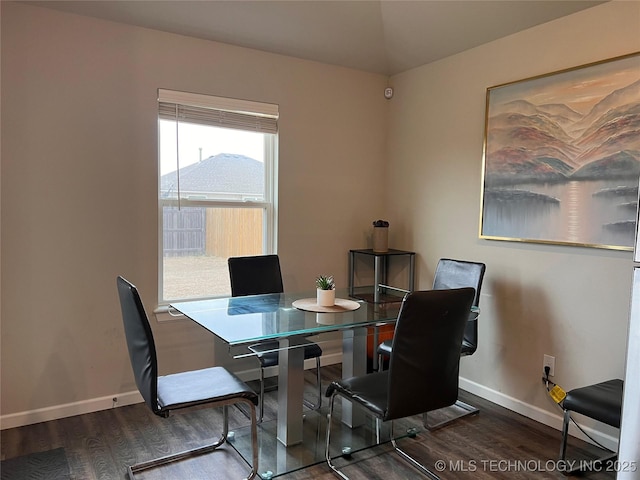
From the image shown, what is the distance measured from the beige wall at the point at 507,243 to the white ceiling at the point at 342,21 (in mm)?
128

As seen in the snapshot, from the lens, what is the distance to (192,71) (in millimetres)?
3203

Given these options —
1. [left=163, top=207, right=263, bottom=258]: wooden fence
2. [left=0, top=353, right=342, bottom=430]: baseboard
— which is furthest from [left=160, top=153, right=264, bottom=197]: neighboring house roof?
[left=0, top=353, right=342, bottom=430]: baseboard

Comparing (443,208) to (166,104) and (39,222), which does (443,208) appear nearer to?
(166,104)

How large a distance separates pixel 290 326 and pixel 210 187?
60.2 inches

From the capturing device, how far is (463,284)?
3.16 meters

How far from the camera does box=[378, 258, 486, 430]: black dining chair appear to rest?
299cm

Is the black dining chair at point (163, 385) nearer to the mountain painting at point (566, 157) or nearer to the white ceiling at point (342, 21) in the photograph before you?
the white ceiling at point (342, 21)

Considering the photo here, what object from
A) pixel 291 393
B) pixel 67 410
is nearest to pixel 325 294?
pixel 291 393

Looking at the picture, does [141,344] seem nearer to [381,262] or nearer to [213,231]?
[213,231]

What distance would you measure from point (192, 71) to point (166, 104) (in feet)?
0.95

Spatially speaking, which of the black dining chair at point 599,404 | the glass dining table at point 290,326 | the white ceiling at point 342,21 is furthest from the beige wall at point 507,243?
the glass dining table at point 290,326

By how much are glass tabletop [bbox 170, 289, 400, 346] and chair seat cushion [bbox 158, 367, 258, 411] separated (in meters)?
0.29

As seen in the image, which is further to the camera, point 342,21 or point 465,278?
point 342,21

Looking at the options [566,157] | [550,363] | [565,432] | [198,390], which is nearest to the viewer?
[198,390]
